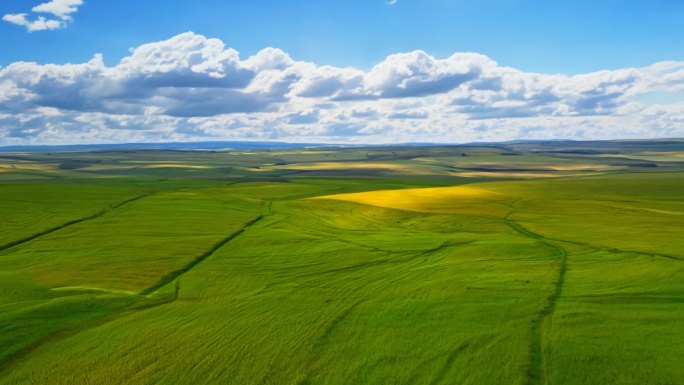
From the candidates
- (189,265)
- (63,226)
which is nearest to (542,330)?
(189,265)

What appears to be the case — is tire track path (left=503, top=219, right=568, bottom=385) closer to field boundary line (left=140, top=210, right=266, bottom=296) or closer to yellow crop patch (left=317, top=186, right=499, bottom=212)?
field boundary line (left=140, top=210, right=266, bottom=296)

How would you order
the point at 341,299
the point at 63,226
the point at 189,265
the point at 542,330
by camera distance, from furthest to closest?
the point at 63,226 → the point at 189,265 → the point at 341,299 → the point at 542,330

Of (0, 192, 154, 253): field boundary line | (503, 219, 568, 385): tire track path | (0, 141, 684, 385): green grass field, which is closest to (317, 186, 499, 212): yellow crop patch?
(0, 141, 684, 385): green grass field

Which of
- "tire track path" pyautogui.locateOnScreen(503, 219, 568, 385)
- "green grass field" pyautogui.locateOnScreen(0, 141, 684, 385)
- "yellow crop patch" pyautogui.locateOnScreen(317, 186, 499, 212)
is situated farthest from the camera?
"yellow crop patch" pyautogui.locateOnScreen(317, 186, 499, 212)

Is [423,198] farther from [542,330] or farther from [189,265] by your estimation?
[542,330]

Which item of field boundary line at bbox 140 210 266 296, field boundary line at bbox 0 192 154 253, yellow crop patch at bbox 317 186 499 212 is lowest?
field boundary line at bbox 140 210 266 296

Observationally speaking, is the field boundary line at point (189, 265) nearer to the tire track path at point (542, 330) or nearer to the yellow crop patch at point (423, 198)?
the tire track path at point (542, 330)

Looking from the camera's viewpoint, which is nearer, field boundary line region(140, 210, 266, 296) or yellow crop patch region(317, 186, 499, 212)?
field boundary line region(140, 210, 266, 296)

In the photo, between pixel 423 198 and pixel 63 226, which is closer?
pixel 63 226

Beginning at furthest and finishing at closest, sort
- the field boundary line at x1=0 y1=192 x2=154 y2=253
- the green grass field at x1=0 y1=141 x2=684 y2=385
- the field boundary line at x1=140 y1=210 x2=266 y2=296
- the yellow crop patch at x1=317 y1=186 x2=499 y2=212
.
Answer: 1. the yellow crop patch at x1=317 y1=186 x2=499 y2=212
2. the field boundary line at x1=0 y1=192 x2=154 y2=253
3. the field boundary line at x1=140 y1=210 x2=266 y2=296
4. the green grass field at x1=0 y1=141 x2=684 y2=385

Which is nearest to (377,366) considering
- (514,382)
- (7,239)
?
(514,382)
